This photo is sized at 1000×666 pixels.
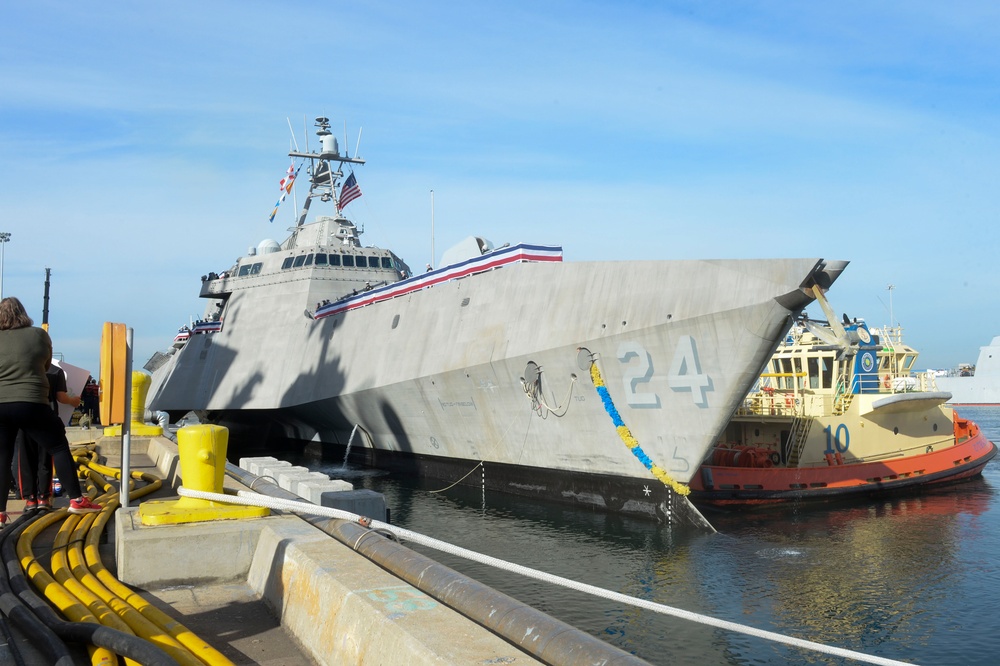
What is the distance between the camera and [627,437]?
42.8 feet

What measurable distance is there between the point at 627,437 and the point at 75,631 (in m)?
→ 10.9

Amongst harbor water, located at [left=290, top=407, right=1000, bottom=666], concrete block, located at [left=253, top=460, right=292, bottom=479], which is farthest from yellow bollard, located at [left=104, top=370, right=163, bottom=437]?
harbor water, located at [left=290, top=407, right=1000, bottom=666]

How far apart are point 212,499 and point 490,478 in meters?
12.1

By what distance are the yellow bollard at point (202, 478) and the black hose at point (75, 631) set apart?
736 millimetres

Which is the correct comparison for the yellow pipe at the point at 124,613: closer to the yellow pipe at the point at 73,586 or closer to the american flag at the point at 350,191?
the yellow pipe at the point at 73,586

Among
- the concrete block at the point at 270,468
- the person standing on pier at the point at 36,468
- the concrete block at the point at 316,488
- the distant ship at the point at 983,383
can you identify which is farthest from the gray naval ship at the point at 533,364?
the distant ship at the point at 983,383

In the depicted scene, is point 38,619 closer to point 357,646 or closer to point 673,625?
point 357,646

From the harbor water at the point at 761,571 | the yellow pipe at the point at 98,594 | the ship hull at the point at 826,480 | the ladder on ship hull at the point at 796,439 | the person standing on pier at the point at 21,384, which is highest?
the person standing on pier at the point at 21,384

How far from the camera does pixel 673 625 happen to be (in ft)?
28.1

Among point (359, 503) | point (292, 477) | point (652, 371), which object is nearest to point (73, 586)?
point (359, 503)

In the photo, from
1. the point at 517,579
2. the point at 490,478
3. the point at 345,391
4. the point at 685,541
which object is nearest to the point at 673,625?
the point at 517,579

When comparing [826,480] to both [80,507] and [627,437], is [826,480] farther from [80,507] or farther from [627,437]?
[80,507]

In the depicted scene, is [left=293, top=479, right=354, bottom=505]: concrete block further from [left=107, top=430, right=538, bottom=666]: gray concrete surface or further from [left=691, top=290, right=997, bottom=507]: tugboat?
[left=691, top=290, right=997, bottom=507]: tugboat

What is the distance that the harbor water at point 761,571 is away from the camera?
8.19 metres
